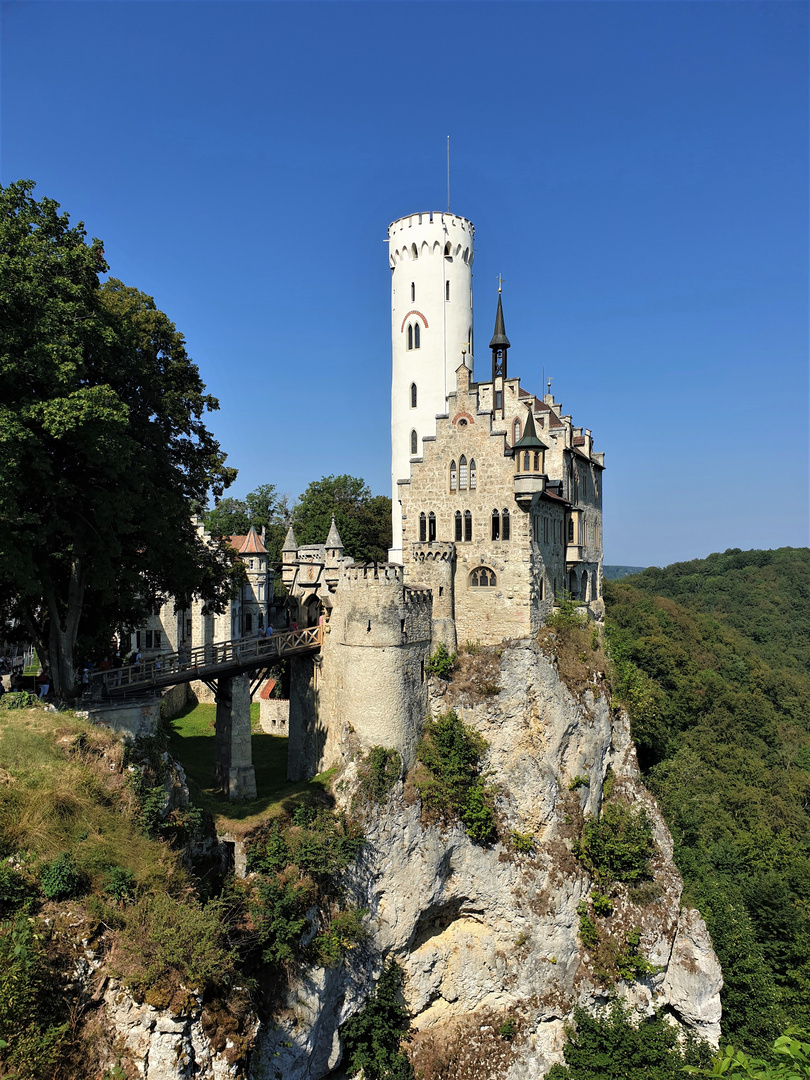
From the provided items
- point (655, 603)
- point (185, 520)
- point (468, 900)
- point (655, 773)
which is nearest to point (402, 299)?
point (185, 520)

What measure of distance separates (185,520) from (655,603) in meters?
70.7

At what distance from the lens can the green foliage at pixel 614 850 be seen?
32.9 meters

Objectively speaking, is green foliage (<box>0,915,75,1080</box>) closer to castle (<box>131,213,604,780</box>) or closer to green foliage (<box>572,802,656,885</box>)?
castle (<box>131,213,604,780</box>)

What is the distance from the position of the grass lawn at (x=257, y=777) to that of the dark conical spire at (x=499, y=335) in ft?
83.5

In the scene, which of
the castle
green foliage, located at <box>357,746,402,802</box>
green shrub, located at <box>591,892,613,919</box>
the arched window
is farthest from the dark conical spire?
green shrub, located at <box>591,892,613,919</box>

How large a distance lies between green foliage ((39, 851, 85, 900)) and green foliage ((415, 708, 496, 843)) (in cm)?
1610

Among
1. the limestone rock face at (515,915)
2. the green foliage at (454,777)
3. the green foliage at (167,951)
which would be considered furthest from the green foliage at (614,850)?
the green foliage at (167,951)

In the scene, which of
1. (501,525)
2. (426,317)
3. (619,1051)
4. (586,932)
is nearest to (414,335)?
(426,317)

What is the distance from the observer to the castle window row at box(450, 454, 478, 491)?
34.6 meters

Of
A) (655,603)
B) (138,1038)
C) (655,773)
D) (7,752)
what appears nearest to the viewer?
(138,1038)

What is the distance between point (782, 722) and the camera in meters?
70.0

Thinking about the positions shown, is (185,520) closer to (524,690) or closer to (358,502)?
(524,690)

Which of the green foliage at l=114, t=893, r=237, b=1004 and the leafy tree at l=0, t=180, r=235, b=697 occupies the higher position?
the leafy tree at l=0, t=180, r=235, b=697

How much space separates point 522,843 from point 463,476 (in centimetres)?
1806
